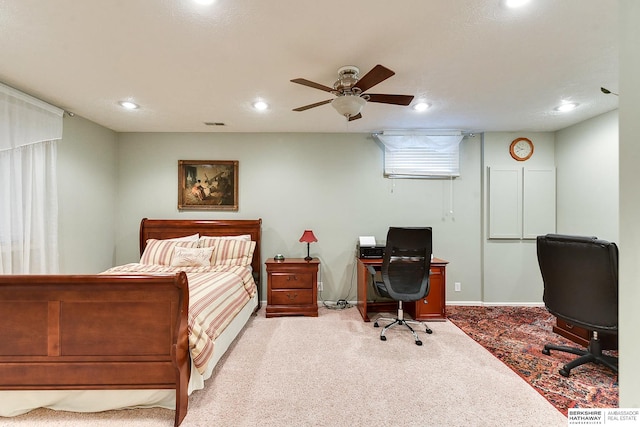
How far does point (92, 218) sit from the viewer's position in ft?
11.9

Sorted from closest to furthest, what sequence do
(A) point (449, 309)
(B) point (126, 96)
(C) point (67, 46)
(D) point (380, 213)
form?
(C) point (67, 46)
(B) point (126, 96)
(A) point (449, 309)
(D) point (380, 213)


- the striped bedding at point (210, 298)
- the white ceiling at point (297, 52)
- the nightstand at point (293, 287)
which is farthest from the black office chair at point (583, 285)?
the striped bedding at point (210, 298)

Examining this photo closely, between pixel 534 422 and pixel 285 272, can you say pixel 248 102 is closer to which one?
pixel 285 272

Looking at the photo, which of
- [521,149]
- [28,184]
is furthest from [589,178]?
[28,184]

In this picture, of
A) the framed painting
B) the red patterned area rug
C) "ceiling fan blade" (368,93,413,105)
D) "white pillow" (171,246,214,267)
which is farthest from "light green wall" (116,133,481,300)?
"ceiling fan blade" (368,93,413,105)

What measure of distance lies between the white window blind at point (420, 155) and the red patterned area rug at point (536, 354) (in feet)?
6.43

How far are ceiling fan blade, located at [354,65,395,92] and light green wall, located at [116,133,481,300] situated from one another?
1.98m

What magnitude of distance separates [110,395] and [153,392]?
0.89ft

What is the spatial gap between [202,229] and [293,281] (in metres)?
1.50

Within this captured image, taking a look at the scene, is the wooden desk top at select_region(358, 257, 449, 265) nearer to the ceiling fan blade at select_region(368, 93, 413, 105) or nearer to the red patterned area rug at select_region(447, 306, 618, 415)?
the red patterned area rug at select_region(447, 306, 618, 415)

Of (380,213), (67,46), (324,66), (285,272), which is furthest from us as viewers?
(380,213)

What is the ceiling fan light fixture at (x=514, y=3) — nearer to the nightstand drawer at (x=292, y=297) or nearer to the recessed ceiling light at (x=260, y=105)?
the recessed ceiling light at (x=260, y=105)

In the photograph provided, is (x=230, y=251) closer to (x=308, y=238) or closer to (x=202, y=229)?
(x=202, y=229)

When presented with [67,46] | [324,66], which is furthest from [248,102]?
[67,46]
